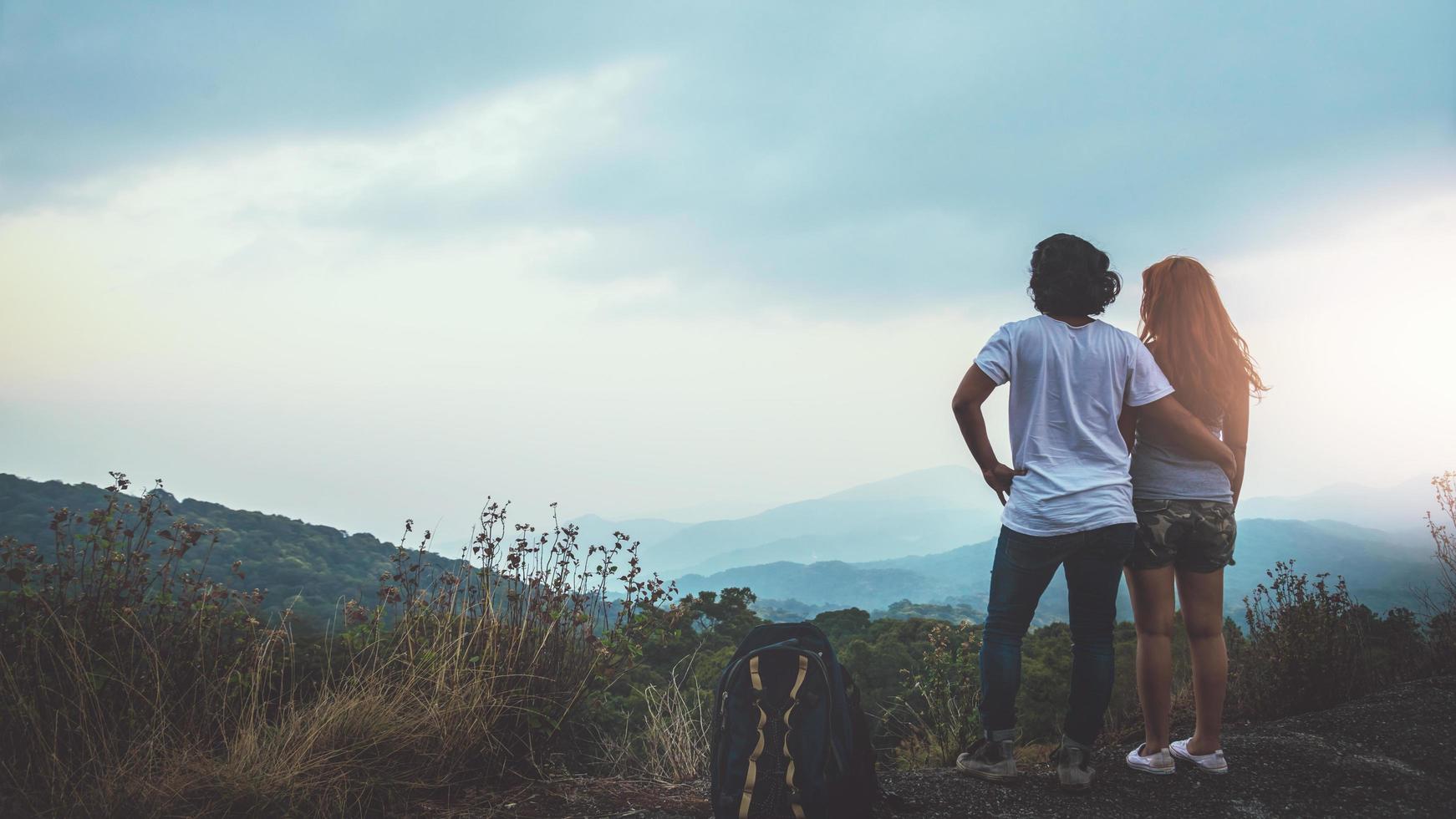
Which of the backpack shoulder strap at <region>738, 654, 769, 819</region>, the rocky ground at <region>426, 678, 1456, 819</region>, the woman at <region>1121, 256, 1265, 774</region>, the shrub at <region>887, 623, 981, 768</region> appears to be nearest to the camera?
the backpack shoulder strap at <region>738, 654, 769, 819</region>

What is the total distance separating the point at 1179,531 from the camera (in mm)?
3350

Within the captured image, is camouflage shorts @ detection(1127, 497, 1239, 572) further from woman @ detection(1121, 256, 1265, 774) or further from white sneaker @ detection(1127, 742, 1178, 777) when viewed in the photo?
white sneaker @ detection(1127, 742, 1178, 777)

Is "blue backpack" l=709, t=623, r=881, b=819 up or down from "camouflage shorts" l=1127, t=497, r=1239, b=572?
down

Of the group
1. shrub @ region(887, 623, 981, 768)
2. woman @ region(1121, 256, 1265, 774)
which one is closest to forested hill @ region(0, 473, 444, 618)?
shrub @ region(887, 623, 981, 768)

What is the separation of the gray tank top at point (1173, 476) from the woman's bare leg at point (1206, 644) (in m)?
0.33

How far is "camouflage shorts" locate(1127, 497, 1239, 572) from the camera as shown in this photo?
11.0 feet

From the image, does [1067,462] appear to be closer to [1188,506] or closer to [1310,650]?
[1188,506]

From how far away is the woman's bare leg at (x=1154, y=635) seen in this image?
3.37 m

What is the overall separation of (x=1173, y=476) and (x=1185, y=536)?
241 millimetres

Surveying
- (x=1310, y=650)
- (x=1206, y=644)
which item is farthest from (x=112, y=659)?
(x=1310, y=650)

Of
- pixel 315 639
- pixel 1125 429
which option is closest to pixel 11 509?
pixel 315 639

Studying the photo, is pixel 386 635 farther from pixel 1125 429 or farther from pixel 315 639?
pixel 1125 429

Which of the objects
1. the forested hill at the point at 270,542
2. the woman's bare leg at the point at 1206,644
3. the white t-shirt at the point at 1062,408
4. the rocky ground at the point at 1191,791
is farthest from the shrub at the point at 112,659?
the forested hill at the point at 270,542

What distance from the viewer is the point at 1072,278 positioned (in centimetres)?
325
